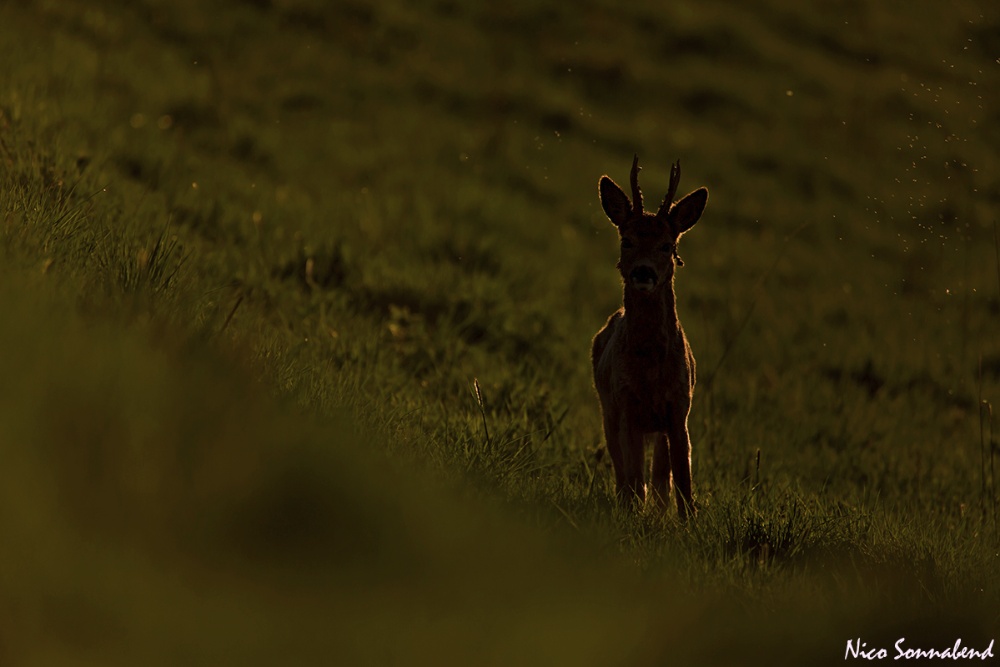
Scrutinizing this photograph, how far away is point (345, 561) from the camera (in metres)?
2.62

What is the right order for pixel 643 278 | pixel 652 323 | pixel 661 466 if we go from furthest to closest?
pixel 661 466 → pixel 652 323 → pixel 643 278

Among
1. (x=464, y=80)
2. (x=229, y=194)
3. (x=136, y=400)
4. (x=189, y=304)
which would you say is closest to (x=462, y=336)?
(x=229, y=194)

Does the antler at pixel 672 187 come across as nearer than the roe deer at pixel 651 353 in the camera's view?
Yes

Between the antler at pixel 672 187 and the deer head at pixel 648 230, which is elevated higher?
the antler at pixel 672 187

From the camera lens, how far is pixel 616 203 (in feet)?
20.8

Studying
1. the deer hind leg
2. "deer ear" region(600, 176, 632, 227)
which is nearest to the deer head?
"deer ear" region(600, 176, 632, 227)

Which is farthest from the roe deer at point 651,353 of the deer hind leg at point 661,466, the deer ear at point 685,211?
the deer hind leg at point 661,466

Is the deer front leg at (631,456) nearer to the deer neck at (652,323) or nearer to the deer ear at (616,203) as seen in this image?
the deer neck at (652,323)

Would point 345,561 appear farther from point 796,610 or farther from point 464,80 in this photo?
point 464,80

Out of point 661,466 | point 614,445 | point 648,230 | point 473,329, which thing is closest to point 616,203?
point 648,230

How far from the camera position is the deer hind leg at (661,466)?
21.7ft

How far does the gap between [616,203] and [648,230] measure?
0.34 meters

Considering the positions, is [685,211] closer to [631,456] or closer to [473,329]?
[631,456]

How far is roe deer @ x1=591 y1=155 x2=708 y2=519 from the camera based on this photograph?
19.9 ft
